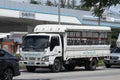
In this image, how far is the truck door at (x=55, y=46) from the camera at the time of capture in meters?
25.8

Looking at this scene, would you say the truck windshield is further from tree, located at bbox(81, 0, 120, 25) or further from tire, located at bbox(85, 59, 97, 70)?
tree, located at bbox(81, 0, 120, 25)

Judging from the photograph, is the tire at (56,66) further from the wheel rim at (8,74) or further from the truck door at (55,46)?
the wheel rim at (8,74)

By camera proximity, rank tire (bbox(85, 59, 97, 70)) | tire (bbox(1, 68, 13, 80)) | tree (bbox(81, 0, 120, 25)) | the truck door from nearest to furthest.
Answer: tire (bbox(1, 68, 13, 80)) → the truck door → tire (bbox(85, 59, 97, 70)) → tree (bbox(81, 0, 120, 25))

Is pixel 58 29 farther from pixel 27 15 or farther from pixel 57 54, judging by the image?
pixel 27 15

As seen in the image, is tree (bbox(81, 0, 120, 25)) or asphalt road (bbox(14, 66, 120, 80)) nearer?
asphalt road (bbox(14, 66, 120, 80))

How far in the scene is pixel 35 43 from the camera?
25.7 metres

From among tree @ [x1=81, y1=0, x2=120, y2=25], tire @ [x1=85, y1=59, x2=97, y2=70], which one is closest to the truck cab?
tire @ [x1=85, y1=59, x2=97, y2=70]

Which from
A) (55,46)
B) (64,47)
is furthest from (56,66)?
(64,47)

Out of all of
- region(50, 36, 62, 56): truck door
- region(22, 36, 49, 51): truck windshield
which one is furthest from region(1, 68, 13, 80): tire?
region(50, 36, 62, 56): truck door

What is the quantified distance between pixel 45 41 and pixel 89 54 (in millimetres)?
4460

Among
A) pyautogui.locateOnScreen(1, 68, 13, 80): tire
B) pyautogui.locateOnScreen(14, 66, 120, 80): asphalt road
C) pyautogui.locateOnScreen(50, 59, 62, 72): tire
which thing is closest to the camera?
pyautogui.locateOnScreen(1, 68, 13, 80): tire

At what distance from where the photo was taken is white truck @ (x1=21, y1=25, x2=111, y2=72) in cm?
2552

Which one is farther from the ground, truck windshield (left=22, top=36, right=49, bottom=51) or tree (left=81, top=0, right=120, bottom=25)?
tree (left=81, top=0, right=120, bottom=25)

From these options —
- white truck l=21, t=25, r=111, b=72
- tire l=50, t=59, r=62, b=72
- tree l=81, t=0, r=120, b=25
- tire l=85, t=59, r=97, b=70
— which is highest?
tree l=81, t=0, r=120, b=25
